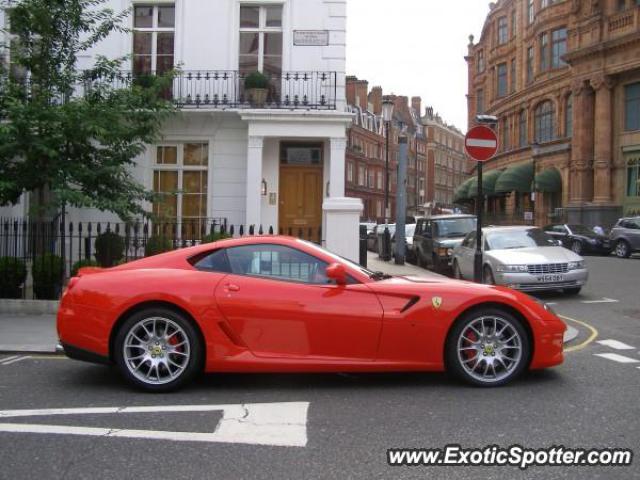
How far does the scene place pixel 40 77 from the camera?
1077cm

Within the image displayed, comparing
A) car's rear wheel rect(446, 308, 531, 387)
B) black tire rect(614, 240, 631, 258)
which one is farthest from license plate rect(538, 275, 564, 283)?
Answer: black tire rect(614, 240, 631, 258)

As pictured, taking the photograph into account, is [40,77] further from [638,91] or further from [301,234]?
[638,91]

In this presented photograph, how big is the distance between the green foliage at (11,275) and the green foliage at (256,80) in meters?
7.09

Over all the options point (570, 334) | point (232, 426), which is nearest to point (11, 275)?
point (232, 426)

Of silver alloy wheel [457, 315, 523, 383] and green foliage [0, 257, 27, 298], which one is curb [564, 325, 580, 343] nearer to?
silver alloy wheel [457, 315, 523, 383]

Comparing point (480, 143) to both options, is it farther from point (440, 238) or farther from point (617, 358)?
point (440, 238)

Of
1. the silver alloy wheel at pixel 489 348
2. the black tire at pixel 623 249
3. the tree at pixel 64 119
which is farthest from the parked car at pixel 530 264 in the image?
the black tire at pixel 623 249

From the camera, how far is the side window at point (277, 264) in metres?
5.73

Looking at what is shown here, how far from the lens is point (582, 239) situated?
28.5 metres

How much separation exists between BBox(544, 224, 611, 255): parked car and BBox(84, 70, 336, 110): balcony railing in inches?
571

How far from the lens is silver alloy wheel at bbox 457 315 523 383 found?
5.62m

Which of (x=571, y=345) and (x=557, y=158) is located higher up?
(x=557, y=158)

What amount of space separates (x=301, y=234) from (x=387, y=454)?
1070 cm

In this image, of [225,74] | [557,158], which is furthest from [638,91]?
[225,74]
